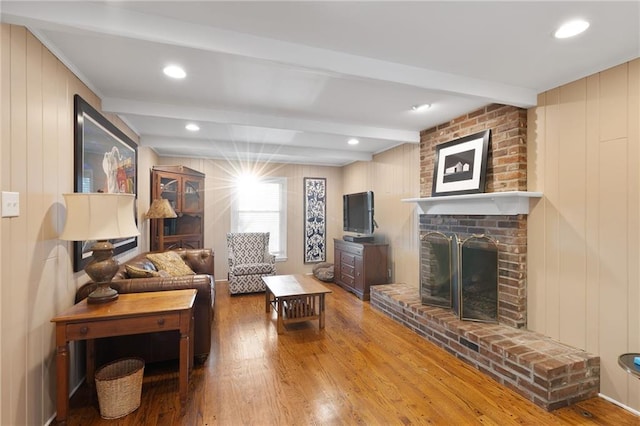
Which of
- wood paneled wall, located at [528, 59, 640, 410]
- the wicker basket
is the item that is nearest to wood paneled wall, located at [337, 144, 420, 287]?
wood paneled wall, located at [528, 59, 640, 410]

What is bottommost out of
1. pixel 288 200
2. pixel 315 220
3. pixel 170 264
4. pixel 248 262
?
pixel 248 262

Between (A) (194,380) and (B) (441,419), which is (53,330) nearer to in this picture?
(A) (194,380)

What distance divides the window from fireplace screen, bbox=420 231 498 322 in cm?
333

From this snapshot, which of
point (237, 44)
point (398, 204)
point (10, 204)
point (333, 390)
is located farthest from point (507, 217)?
point (10, 204)

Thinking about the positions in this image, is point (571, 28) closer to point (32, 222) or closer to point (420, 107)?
point (420, 107)

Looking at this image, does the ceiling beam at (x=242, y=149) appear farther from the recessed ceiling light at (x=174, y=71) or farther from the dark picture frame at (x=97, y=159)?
the recessed ceiling light at (x=174, y=71)

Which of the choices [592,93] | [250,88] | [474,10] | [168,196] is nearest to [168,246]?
[168,196]

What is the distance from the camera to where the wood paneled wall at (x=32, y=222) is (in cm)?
155

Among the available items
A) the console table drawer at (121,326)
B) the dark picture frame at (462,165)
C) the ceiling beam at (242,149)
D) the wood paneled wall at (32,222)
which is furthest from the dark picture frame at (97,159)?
the dark picture frame at (462,165)

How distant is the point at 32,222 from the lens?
1760 millimetres

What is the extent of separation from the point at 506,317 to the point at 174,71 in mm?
3568

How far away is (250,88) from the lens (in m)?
2.61

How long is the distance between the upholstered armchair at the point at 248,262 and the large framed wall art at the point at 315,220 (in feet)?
3.90

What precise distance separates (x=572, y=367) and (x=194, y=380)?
281 cm
